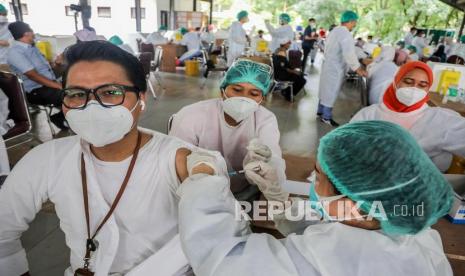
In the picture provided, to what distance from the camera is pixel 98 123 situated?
0.84 meters

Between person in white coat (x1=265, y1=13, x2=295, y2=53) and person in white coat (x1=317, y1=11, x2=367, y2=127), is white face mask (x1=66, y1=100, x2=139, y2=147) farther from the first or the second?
person in white coat (x1=265, y1=13, x2=295, y2=53)

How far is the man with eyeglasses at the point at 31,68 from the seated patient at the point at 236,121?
1969 mm

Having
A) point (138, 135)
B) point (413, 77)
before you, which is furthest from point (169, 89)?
point (138, 135)

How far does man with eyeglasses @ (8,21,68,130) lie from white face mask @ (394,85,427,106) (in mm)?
2805

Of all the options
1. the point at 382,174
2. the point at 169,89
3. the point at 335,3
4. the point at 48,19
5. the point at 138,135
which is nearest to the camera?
the point at 382,174

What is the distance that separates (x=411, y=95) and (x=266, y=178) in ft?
3.88

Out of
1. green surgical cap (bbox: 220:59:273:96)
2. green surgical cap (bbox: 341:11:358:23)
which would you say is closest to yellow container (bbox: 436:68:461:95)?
green surgical cap (bbox: 341:11:358:23)

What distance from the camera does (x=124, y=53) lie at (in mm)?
882

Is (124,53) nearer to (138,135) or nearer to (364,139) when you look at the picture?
(138,135)

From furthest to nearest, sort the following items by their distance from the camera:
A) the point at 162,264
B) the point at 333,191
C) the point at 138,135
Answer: the point at 138,135 → the point at 162,264 → the point at 333,191

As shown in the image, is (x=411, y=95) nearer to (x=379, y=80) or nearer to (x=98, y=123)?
(x=379, y=80)

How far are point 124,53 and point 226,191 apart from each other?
0.51m

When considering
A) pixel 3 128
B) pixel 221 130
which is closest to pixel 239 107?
pixel 221 130

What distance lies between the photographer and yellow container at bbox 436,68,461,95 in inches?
117
